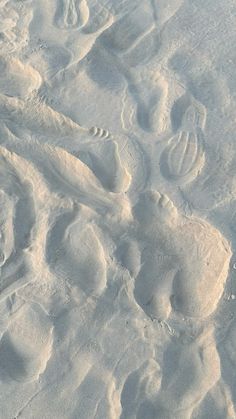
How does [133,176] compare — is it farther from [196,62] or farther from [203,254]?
[196,62]

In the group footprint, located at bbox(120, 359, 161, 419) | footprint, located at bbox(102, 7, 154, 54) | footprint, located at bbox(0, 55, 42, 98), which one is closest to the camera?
footprint, located at bbox(120, 359, 161, 419)

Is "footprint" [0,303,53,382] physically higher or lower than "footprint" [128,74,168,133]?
lower

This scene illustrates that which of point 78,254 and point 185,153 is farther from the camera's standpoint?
point 185,153

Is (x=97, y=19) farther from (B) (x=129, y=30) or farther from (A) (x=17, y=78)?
(A) (x=17, y=78)

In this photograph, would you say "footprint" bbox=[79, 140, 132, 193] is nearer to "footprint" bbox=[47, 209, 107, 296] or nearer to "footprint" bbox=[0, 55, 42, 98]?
"footprint" bbox=[47, 209, 107, 296]

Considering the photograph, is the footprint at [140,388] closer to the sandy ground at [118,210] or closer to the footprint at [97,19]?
the sandy ground at [118,210]

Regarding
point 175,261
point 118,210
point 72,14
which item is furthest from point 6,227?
point 72,14

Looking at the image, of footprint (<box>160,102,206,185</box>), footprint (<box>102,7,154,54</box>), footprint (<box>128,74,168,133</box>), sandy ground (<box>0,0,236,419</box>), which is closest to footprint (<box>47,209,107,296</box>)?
sandy ground (<box>0,0,236,419</box>)

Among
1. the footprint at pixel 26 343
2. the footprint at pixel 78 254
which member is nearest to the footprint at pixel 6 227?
the footprint at pixel 78 254
